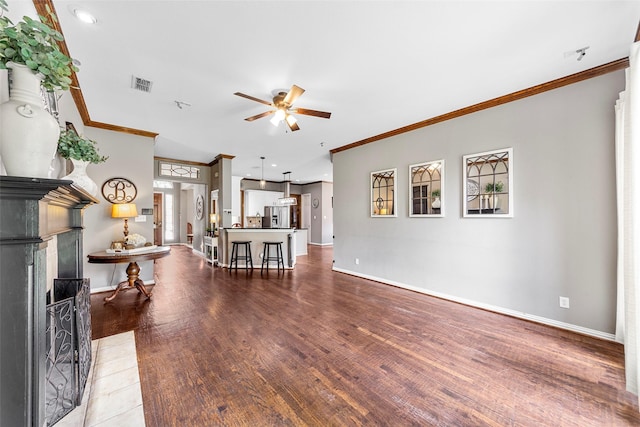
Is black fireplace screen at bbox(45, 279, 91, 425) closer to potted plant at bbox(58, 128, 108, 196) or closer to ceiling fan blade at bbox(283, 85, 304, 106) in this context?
potted plant at bbox(58, 128, 108, 196)

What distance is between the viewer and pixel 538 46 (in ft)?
7.71

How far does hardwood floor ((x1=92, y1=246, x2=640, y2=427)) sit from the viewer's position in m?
1.67

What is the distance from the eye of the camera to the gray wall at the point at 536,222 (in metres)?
2.68

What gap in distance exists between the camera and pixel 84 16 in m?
1.96

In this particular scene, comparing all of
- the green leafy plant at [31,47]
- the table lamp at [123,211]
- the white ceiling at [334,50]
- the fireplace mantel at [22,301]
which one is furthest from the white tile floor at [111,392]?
the white ceiling at [334,50]

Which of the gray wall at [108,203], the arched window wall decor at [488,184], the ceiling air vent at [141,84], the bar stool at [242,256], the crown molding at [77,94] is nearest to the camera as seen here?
the crown molding at [77,94]

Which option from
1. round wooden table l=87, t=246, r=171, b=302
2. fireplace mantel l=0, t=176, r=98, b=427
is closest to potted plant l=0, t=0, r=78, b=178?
fireplace mantel l=0, t=176, r=98, b=427

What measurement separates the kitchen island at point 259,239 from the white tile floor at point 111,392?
3.76 m

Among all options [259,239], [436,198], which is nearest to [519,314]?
[436,198]

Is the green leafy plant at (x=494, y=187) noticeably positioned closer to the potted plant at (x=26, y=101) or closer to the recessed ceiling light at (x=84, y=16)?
the potted plant at (x=26, y=101)

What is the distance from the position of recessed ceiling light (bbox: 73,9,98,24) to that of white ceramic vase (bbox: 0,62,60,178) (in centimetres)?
134

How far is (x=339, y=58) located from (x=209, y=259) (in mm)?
6187

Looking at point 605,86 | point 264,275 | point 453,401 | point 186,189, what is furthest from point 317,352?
point 186,189

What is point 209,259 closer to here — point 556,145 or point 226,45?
point 226,45
